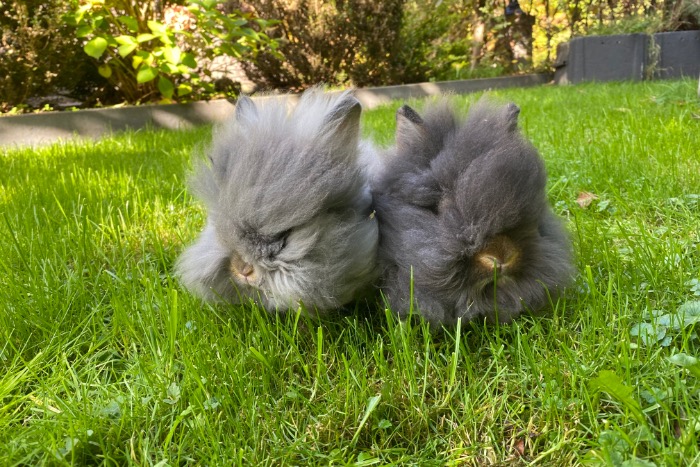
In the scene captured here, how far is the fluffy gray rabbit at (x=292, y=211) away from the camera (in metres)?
1.31

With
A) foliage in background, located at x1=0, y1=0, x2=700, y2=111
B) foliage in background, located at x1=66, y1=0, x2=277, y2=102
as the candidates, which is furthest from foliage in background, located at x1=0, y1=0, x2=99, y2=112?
foliage in background, located at x1=66, y1=0, x2=277, y2=102

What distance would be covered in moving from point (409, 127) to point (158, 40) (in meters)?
5.56

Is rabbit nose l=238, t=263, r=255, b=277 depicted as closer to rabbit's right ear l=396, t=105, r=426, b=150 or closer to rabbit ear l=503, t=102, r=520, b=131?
rabbit's right ear l=396, t=105, r=426, b=150

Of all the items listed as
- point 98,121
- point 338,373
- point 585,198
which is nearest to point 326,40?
point 98,121

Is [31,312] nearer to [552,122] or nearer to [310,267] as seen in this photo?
[310,267]

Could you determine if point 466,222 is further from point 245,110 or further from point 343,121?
point 245,110

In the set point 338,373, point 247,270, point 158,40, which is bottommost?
point 338,373

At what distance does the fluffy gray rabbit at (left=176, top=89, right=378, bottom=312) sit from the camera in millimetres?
1312

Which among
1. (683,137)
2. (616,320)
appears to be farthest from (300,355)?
(683,137)

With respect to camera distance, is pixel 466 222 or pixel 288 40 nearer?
pixel 466 222

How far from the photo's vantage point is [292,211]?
130 centimetres

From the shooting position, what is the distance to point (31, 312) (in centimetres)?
168

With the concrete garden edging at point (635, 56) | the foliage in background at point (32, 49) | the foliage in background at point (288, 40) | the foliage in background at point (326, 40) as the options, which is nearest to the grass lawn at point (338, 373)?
the foliage in background at point (288, 40)

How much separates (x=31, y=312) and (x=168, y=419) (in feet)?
2.39
